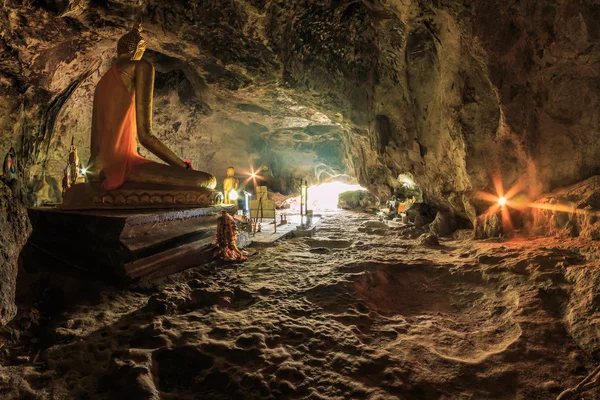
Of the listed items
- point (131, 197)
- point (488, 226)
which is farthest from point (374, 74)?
point (131, 197)

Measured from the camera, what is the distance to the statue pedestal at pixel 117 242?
10.2 feet

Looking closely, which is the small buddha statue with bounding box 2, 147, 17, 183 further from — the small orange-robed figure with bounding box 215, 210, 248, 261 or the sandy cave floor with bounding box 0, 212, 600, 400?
the small orange-robed figure with bounding box 215, 210, 248, 261

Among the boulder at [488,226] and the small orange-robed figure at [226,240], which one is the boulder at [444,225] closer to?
the boulder at [488,226]

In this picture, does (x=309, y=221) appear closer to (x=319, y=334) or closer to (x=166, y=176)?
(x=166, y=176)

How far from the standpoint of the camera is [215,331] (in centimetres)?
238

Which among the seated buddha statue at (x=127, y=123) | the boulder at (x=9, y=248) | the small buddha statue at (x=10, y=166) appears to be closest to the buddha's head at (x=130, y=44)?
the seated buddha statue at (x=127, y=123)

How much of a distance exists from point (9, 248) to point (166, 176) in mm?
1950

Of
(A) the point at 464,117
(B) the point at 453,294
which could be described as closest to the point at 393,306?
(B) the point at 453,294

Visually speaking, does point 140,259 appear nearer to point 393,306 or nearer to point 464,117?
point 393,306

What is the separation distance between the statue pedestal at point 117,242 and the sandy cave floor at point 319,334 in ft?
0.81

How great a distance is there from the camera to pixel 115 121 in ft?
14.2

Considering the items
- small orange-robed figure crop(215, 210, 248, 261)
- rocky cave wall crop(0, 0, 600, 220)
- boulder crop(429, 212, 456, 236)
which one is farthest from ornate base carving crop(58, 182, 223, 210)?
boulder crop(429, 212, 456, 236)

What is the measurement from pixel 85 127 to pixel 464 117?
34.9 feet

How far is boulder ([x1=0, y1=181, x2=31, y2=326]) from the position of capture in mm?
2344
